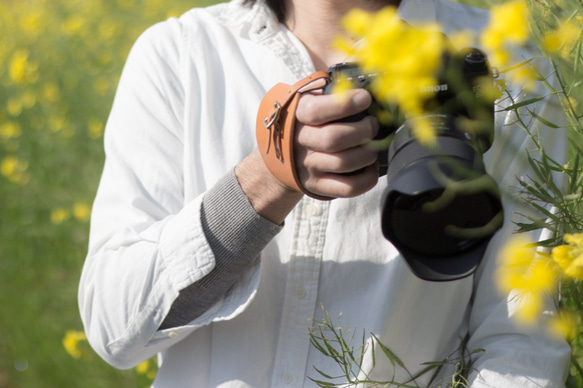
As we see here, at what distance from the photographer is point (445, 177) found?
0.61 meters

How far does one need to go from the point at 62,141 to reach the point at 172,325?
211 centimetres

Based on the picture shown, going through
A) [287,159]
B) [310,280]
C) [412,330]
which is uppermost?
[287,159]

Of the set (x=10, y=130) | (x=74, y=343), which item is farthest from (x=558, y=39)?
(x=10, y=130)

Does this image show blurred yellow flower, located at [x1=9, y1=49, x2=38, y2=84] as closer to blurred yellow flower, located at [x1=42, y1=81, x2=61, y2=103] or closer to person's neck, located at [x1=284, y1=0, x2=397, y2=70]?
blurred yellow flower, located at [x1=42, y1=81, x2=61, y2=103]

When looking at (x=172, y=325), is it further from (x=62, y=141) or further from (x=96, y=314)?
(x=62, y=141)

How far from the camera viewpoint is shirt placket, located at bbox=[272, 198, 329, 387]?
1.05 m

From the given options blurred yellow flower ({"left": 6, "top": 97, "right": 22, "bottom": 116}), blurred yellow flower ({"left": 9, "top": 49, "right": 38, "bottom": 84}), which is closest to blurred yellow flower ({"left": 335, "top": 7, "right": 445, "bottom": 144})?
blurred yellow flower ({"left": 6, "top": 97, "right": 22, "bottom": 116})

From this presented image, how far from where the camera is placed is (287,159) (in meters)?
→ 0.85

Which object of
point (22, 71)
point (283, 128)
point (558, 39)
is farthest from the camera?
point (22, 71)

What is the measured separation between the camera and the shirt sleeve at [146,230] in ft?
3.29

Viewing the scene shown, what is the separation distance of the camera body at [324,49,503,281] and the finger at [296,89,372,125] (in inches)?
0.7

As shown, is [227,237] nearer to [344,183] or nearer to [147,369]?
[344,183]

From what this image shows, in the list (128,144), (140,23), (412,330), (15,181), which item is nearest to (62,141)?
(15,181)

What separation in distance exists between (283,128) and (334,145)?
9 cm
